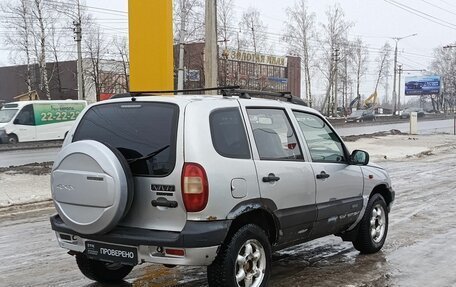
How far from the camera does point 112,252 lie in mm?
4352

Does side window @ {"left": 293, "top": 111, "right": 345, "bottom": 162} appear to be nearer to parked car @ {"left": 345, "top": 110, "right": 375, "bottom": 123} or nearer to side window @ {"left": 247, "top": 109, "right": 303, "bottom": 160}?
side window @ {"left": 247, "top": 109, "right": 303, "bottom": 160}

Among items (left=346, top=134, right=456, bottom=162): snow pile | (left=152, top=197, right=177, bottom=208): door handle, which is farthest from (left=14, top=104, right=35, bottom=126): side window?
(left=152, top=197, right=177, bottom=208): door handle

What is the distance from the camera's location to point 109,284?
17.1ft

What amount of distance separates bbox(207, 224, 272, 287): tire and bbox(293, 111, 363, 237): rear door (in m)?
0.89

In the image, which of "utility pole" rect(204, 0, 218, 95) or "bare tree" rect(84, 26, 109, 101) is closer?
"utility pole" rect(204, 0, 218, 95)

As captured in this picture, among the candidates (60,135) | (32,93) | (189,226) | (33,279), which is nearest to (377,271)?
(189,226)

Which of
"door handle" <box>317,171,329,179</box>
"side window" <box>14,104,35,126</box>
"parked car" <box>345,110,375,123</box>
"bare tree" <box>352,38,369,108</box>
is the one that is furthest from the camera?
"bare tree" <box>352,38,369,108</box>

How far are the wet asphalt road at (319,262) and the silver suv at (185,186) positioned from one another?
57cm

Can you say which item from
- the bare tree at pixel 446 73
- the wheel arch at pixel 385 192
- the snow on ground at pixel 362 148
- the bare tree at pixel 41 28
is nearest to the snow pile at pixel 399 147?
the snow on ground at pixel 362 148

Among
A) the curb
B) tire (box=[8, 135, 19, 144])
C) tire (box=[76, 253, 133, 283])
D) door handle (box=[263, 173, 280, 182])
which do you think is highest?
door handle (box=[263, 173, 280, 182])

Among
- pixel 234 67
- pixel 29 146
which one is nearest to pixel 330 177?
pixel 29 146

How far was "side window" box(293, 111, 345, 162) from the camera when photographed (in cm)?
543

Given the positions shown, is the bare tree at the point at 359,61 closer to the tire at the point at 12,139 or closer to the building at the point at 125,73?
the building at the point at 125,73

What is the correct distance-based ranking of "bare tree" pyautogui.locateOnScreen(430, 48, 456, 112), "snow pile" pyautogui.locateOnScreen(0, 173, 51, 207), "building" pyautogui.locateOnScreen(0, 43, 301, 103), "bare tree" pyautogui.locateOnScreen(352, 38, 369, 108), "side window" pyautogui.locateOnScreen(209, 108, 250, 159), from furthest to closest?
"bare tree" pyautogui.locateOnScreen(430, 48, 456, 112), "bare tree" pyautogui.locateOnScreen(352, 38, 369, 108), "building" pyautogui.locateOnScreen(0, 43, 301, 103), "snow pile" pyautogui.locateOnScreen(0, 173, 51, 207), "side window" pyautogui.locateOnScreen(209, 108, 250, 159)
